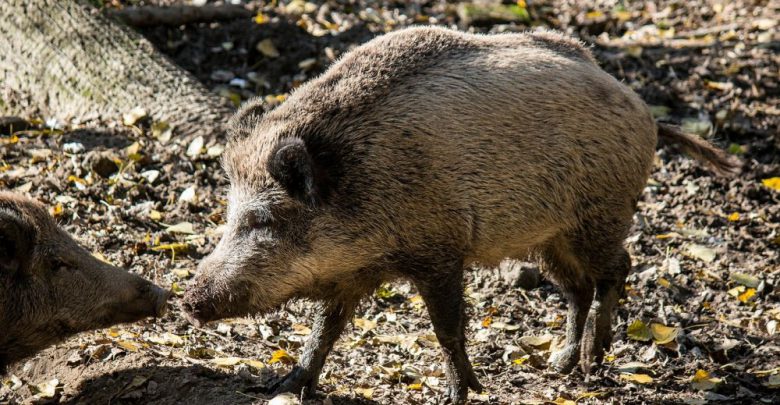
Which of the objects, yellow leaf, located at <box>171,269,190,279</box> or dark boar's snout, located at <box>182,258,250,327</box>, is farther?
yellow leaf, located at <box>171,269,190,279</box>

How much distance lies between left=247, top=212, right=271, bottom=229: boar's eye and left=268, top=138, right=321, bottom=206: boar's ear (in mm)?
195

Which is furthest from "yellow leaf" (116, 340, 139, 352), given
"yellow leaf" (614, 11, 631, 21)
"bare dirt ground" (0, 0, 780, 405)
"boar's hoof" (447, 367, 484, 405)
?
"yellow leaf" (614, 11, 631, 21)

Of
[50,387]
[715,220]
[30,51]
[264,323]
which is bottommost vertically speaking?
[715,220]

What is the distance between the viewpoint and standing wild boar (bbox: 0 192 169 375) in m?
4.92

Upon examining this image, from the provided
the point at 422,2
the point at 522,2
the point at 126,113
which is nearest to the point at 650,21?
the point at 522,2

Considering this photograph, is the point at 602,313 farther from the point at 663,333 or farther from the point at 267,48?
the point at 267,48

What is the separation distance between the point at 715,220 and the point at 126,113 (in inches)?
181

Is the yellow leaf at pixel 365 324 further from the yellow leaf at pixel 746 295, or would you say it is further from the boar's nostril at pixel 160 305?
the yellow leaf at pixel 746 295

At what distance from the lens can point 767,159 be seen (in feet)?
25.9

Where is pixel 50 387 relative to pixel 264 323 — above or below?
above

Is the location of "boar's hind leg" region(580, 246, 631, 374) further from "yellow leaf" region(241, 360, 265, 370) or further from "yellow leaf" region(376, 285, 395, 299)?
"yellow leaf" region(241, 360, 265, 370)

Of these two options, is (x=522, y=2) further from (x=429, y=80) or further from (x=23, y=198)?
(x=23, y=198)

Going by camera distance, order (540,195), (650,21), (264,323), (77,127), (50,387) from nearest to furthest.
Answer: (50,387) → (540,195) → (264,323) → (77,127) → (650,21)

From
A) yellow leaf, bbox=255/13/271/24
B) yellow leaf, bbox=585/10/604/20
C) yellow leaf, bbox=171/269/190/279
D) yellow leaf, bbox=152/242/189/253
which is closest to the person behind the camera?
yellow leaf, bbox=171/269/190/279
